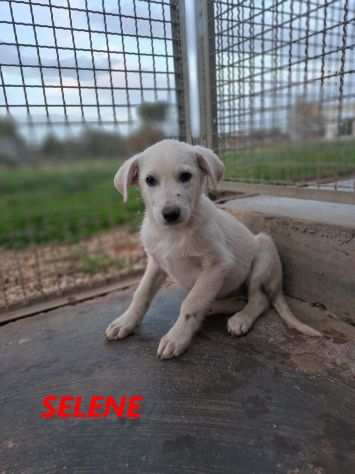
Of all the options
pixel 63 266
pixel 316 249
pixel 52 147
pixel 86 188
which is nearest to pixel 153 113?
pixel 52 147

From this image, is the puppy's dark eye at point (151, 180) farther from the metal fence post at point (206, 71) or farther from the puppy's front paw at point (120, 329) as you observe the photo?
the metal fence post at point (206, 71)

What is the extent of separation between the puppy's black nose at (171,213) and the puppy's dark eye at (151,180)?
20 centimetres

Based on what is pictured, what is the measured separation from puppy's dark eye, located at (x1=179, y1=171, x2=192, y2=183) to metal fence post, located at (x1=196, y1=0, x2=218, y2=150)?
1138mm

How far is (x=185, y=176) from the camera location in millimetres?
1575

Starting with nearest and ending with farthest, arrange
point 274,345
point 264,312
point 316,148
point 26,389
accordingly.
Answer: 1. point 26,389
2. point 274,345
3. point 264,312
4. point 316,148

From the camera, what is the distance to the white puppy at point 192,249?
5.08ft

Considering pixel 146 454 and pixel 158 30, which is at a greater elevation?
pixel 158 30

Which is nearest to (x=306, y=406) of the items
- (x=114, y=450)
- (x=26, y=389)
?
(x=114, y=450)

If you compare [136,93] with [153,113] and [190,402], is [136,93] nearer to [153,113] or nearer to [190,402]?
[153,113]

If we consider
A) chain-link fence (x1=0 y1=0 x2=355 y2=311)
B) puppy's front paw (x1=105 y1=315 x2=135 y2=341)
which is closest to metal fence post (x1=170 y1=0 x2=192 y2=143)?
chain-link fence (x1=0 y1=0 x2=355 y2=311)

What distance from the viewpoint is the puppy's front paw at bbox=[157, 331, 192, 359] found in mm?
1605

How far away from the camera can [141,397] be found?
4.50 ft

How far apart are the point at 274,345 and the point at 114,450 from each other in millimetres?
912

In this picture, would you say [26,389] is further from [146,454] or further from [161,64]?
[161,64]
